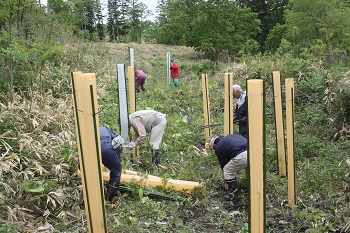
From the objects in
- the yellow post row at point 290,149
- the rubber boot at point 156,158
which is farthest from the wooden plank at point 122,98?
the yellow post row at point 290,149

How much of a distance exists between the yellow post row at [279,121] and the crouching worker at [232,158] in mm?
583

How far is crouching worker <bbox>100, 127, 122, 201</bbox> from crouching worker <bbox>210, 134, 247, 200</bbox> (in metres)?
1.56

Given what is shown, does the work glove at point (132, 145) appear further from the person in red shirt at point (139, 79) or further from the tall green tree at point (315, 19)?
the tall green tree at point (315, 19)

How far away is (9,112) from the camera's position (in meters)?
5.72

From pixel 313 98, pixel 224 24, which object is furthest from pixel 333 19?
pixel 313 98

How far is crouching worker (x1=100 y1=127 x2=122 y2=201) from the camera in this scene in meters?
4.59

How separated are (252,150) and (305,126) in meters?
5.98

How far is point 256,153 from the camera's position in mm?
2678

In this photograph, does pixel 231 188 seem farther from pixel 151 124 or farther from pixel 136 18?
pixel 136 18

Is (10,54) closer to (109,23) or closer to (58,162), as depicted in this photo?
(58,162)

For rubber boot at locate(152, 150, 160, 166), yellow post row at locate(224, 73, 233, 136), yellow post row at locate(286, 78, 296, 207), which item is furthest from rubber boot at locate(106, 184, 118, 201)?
yellow post row at locate(224, 73, 233, 136)

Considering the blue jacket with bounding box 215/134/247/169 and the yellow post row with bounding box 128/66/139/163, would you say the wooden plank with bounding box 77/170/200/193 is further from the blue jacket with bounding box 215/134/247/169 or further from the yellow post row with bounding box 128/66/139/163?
the yellow post row with bounding box 128/66/139/163

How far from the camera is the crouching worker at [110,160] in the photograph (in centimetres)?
459

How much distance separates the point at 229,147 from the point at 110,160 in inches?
68.4
